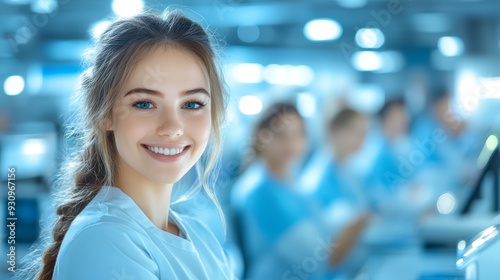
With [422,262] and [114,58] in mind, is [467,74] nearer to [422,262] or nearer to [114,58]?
[422,262]

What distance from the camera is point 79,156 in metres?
1.21

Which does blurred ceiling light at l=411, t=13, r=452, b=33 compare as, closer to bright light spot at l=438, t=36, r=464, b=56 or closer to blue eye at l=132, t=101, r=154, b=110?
bright light spot at l=438, t=36, r=464, b=56

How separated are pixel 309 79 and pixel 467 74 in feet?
4.27

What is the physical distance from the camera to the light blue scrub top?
0.93 meters

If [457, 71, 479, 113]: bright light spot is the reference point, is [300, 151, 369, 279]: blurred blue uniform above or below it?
below

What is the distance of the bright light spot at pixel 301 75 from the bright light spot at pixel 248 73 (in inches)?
8.7

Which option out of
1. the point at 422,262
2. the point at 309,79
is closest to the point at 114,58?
the point at 422,262

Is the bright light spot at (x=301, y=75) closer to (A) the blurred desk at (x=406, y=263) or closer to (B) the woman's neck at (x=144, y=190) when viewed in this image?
(A) the blurred desk at (x=406, y=263)

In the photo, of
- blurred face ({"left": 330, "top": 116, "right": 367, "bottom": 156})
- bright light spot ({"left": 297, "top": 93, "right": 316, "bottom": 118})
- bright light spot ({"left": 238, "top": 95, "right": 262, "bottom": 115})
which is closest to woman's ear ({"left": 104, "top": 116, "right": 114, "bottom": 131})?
blurred face ({"left": 330, "top": 116, "right": 367, "bottom": 156})

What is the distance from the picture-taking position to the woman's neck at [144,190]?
111cm

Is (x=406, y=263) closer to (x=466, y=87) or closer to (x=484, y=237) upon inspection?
(x=484, y=237)

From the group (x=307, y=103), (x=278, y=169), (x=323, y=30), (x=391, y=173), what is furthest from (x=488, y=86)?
(x=278, y=169)

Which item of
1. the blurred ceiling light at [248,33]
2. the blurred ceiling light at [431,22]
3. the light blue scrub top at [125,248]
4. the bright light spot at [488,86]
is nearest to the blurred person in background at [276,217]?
the blurred ceiling light at [248,33]

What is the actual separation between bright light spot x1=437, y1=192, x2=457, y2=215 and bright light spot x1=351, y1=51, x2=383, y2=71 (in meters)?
1.21
